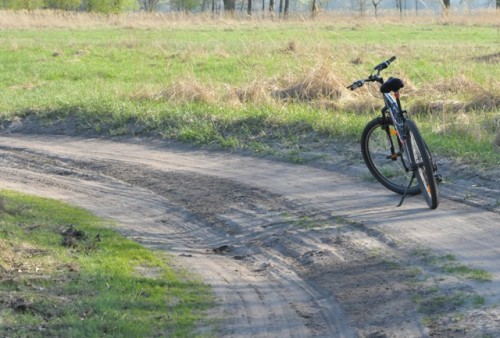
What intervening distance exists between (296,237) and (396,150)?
1.81 metres

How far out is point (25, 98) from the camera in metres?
19.2

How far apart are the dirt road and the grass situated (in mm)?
283

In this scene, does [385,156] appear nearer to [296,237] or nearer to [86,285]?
[296,237]

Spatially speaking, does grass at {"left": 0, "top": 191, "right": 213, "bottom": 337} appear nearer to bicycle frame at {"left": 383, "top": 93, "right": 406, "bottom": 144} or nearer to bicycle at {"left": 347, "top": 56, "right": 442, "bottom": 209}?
bicycle at {"left": 347, "top": 56, "right": 442, "bottom": 209}

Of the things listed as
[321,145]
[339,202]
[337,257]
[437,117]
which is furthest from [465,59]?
[337,257]

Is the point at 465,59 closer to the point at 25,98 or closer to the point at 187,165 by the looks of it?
the point at 25,98

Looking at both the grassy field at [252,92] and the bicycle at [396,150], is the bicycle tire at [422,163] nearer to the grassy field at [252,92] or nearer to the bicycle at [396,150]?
the bicycle at [396,150]

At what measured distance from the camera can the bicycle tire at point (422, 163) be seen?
923 centimetres

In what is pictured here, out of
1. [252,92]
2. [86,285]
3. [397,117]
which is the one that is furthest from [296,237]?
[252,92]

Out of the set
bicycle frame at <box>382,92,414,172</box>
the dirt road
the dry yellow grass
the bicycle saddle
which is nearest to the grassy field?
the dirt road

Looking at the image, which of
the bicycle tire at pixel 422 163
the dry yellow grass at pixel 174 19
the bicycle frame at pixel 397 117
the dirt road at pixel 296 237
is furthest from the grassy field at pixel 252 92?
the dry yellow grass at pixel 174 19

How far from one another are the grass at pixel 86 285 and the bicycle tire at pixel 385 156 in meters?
2.85

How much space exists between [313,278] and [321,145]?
5202 mm

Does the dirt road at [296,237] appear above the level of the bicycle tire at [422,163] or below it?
below
